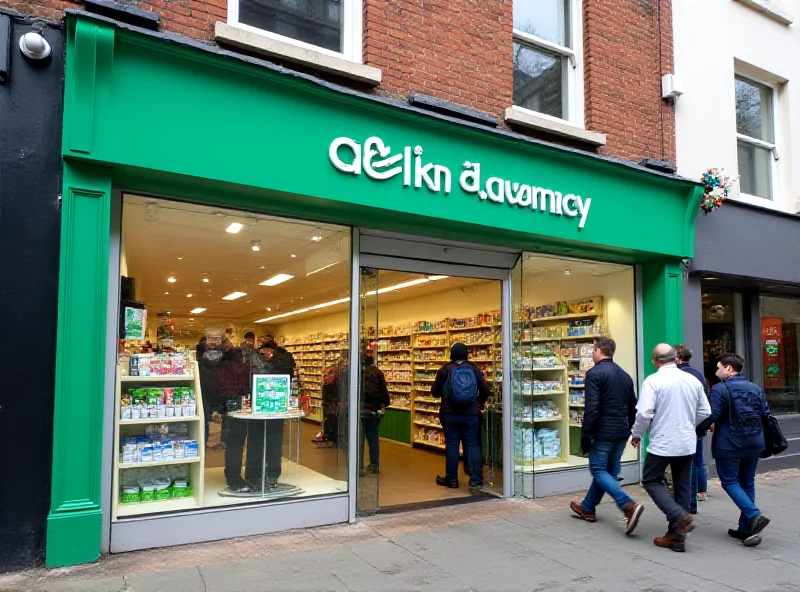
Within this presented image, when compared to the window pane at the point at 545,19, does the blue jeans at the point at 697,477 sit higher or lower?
lower

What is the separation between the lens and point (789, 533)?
6074 mm

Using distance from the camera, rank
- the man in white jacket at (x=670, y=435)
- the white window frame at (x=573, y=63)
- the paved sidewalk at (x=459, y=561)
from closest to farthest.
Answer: the paved sidewalk at (x=459, y=561), the man in white jacket at (x=670, y=435), the white window frame at (x=573, y=63)

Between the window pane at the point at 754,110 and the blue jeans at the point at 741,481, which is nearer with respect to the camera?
the blue jeans at the point at 741,481

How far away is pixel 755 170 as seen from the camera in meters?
10.1

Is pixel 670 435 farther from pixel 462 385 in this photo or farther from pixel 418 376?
pixel 418 376

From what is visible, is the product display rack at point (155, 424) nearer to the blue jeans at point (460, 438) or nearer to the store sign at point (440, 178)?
the store sign at point (440, 178)

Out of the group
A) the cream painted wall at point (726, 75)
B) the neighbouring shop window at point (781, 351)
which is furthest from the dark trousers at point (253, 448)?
the neighbouring shop window at point (781, 351)

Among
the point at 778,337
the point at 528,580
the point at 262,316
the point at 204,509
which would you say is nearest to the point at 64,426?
the point at 204,509

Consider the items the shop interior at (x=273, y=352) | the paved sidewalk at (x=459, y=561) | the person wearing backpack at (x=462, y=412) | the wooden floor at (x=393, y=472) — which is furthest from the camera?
the person wearing backpack at (x=462, y=412)

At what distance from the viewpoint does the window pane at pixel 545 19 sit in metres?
7.91

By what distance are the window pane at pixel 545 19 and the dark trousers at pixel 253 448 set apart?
18.5ft

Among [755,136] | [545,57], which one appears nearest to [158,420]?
[545,57]

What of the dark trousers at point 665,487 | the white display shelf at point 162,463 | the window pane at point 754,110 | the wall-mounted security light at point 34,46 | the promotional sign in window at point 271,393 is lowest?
the dark trousers at point 665,487

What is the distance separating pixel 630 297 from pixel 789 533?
3527 millimetres
